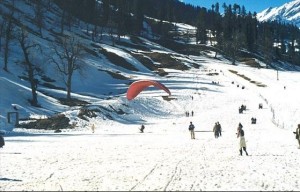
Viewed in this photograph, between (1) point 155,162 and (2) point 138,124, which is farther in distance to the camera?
(2) point 138,124

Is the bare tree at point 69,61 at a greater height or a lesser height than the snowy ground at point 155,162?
greater

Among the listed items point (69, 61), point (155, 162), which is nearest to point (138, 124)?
point (69, 61)

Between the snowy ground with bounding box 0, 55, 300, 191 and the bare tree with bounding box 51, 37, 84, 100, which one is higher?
the bare tree with bounding box 51, 37, 84, 100

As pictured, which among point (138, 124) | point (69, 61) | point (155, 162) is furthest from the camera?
point (69, 61)

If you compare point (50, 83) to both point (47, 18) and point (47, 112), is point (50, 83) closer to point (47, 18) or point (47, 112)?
point (47, 112)

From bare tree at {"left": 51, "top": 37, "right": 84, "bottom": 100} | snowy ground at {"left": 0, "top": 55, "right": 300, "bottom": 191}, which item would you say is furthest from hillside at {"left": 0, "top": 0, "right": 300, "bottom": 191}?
bare tree at {"left": 51, "top": 37, "right": 84, "bottom": 100}

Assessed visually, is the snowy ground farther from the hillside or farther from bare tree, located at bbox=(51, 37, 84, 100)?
bare tree, located at bbox=(51, 37, 84, 100)

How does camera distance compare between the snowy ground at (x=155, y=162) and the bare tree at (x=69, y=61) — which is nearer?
the snowy ground at (x=155, y=162)

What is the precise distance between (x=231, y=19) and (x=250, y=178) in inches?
6842

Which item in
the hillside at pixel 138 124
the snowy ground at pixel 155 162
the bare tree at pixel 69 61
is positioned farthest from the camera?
the bare tree at pixel 69 61

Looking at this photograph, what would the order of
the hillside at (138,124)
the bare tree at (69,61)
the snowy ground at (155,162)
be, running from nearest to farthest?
1. the snowy ground at (155,162)
2. the hillside at (138,124)
3. the bare tree at (69,61)

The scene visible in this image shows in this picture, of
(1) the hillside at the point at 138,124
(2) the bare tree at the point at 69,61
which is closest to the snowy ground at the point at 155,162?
(1) the hillside at the point at 138,124

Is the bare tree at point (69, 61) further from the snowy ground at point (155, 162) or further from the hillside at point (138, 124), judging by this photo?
the snowy ground at point (155, 162)

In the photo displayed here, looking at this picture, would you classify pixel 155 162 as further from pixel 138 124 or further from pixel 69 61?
pixel 69 61
